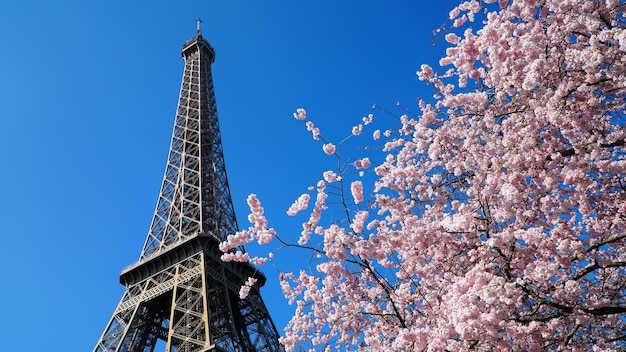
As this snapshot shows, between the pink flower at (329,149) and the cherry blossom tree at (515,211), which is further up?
the pink flower at (329,149)

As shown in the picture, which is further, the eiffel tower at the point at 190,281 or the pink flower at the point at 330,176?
the eiffel tower at the point at 190,281

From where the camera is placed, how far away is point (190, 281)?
29.7 metres

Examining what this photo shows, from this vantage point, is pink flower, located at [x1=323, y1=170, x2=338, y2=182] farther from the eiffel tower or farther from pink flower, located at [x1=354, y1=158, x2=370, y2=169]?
the eiffel tower

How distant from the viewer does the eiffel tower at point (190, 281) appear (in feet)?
90.7

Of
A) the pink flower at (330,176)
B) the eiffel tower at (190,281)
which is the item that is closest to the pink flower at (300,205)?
the pink flower at (330,176)

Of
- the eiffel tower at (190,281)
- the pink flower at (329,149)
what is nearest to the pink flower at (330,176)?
the pink flower at (329,149)

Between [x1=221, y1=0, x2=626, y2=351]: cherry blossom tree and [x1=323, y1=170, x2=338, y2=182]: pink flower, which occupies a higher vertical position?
[x1=323, y1=170, x2=338, y2=182]: pink flower

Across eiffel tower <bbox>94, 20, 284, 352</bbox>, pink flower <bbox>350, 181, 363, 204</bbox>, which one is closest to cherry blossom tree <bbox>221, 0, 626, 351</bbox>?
pink flower <bbox>350, 181, 363, 204</bbox>

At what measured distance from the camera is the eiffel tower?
27641mm

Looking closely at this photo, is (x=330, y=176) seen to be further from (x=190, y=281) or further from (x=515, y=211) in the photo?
(x=190, y=281)

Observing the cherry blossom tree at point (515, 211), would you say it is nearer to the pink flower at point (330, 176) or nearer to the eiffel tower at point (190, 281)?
the pink flower at point (330, 176)

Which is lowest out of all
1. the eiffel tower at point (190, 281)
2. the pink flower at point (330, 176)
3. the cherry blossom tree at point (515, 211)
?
the cherry blossom tree at point (515, 211)

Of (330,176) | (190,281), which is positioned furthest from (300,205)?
(190,281)

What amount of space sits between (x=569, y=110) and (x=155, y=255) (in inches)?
1116
